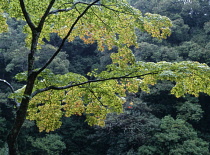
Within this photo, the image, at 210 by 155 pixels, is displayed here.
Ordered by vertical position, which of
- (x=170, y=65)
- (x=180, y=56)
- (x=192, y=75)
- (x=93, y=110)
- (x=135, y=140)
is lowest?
(x=135, y=140)

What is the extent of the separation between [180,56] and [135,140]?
25.9ft

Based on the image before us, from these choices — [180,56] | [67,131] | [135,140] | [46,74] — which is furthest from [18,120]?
[180,56]

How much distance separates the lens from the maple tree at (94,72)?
3.53 metres

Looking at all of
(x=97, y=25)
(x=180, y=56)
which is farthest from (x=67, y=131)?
(x=97, y=25)

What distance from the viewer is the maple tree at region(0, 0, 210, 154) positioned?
3531 millimetres

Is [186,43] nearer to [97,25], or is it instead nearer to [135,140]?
[135,140]

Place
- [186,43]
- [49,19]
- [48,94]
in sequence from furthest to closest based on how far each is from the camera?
[186,43] → [48,94] → [49,19]

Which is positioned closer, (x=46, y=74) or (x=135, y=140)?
(x=46, y=74)

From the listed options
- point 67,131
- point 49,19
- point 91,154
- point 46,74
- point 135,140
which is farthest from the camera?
point 67,131

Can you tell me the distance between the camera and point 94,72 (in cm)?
424

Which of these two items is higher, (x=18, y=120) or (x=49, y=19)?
(x=49, y=19)

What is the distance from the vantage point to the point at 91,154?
14406mm

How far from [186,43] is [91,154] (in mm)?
11103

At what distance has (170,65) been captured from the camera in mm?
3666
